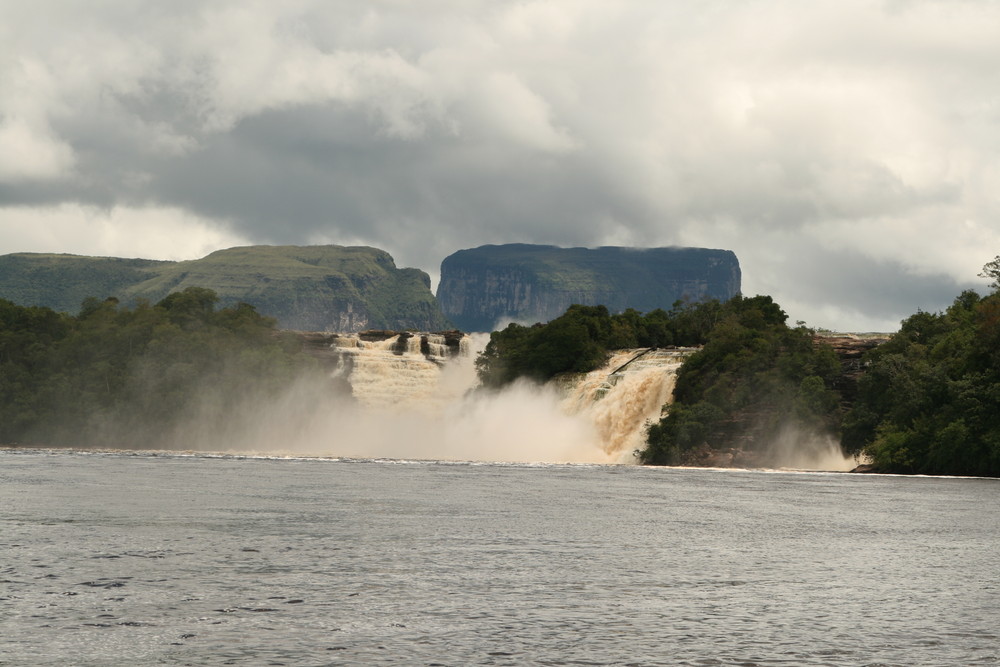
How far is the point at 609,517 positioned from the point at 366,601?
23871 mm

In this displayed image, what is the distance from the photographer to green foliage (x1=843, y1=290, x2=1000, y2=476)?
8619cm

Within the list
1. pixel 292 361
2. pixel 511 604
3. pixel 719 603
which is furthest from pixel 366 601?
pixel 292 361

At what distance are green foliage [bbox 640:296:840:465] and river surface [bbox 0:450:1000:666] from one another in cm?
4876

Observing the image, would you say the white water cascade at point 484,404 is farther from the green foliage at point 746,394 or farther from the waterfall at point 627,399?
the green foliage at point 746,394

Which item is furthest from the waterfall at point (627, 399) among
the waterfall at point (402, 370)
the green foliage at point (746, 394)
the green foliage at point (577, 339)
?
the waterfall at point (402, 370)

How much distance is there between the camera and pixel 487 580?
2914 cm

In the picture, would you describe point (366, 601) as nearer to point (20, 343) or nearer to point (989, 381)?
point (989, 381)

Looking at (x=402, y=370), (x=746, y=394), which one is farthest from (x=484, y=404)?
(x=746, y=394)

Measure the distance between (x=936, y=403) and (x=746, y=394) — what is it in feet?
74.0

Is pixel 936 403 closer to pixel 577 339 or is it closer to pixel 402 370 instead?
pixel 577 339

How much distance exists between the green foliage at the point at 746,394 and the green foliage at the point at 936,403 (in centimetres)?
424

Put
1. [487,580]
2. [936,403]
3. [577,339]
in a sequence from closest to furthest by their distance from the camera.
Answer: [487,580] < [936,403] < [577,339]

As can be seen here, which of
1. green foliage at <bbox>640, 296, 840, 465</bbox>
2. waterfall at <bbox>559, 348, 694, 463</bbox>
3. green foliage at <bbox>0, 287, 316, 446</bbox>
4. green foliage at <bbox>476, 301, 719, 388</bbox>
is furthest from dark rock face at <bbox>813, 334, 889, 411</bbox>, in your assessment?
green foliage at <bbox>0, 287, 316, 446</bbox>

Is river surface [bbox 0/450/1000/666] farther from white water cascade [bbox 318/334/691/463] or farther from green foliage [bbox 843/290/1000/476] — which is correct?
white water cascade [bbox 318/334/691/463]
